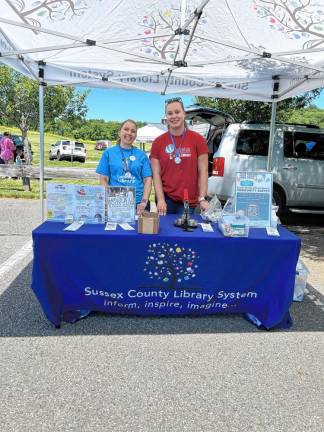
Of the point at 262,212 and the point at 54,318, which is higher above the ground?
the point at 262,212

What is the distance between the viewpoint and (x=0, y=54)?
452 cm

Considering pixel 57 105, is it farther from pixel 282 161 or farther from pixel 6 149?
pixel 282 161

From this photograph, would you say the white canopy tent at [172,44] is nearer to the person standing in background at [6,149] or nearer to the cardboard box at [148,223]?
the cardboard box at [148,223]

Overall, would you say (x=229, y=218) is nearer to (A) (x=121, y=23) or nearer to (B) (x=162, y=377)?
(B) (x=162, y=377)

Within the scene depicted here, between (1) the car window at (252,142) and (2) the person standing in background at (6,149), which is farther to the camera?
(2) the person standing in background at (6,149)

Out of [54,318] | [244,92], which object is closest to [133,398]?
[54,318]

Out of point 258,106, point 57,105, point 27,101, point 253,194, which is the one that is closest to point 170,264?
point 253,194

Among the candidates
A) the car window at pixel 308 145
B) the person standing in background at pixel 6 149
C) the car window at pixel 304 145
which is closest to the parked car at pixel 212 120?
the car window at pixel 304 145

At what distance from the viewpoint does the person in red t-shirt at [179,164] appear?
367 centimetres

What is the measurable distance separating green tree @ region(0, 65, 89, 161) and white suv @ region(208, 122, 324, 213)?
1364 centimetres

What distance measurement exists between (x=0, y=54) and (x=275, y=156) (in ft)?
16.2

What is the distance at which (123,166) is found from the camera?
361cm

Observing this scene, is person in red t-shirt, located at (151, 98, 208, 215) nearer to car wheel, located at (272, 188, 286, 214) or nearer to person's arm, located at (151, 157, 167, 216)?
person's arm, located at (151, 157, 167, 216)

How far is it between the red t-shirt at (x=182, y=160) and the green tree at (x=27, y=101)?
632 inches
